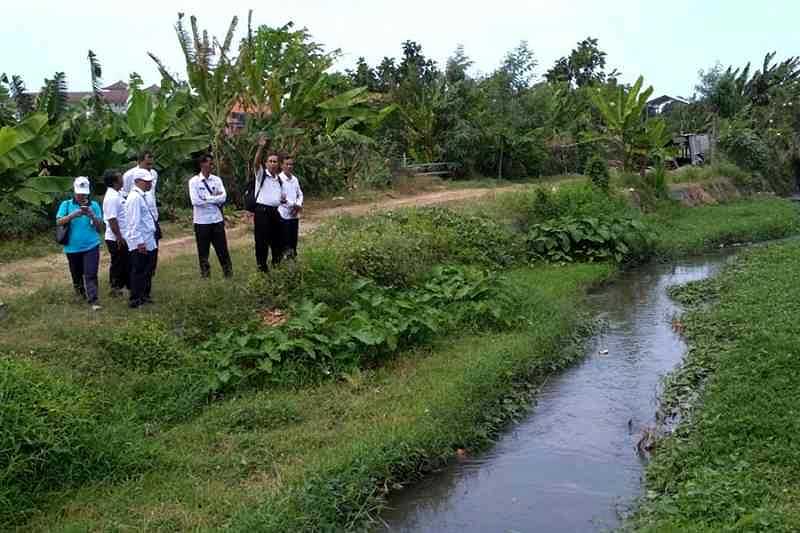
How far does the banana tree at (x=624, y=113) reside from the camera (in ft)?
71.5

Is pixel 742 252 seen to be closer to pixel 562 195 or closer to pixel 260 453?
pixel 562 195

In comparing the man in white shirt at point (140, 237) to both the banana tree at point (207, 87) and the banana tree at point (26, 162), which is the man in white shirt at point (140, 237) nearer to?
the banana tree at point (26, 162)

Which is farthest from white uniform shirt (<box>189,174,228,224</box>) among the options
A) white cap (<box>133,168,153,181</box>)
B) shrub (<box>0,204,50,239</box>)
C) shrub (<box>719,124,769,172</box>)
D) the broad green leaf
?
shrub (<box>719,124,769,172</box>)

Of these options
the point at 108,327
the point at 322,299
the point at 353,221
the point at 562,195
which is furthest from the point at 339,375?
the point at 562,195

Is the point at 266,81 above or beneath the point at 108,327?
above

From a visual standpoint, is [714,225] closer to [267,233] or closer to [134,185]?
[267,233]

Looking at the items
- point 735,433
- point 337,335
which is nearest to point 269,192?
point 337,335

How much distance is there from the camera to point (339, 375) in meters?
7.46

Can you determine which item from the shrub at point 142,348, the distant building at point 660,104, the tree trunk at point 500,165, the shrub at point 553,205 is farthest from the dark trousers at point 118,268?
the distant building at point 660,104

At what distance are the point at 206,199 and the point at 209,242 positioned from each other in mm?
565

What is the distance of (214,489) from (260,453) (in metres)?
0.61

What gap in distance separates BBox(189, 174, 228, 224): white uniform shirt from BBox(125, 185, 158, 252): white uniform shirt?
0.87 metres

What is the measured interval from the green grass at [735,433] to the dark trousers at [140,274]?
525cm

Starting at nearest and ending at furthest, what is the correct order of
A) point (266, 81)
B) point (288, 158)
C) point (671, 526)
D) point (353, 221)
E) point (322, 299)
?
point (671, 526) < point (322, 299) < point (288, 158) < point (353, 221) < point (266, 81)
